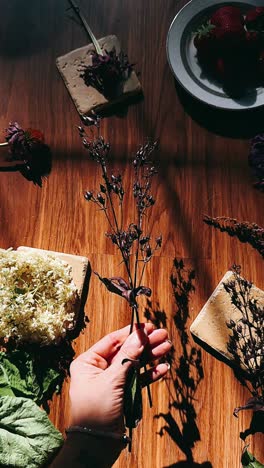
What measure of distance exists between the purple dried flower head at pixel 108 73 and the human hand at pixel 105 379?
0.64 m

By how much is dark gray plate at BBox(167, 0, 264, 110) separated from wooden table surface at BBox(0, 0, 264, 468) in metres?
0.06

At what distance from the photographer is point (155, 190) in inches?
53.2

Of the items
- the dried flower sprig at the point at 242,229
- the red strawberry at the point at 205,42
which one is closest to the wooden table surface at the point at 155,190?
the dried flower sprig at the point at 242,229

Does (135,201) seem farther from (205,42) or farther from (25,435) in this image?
(25,435)

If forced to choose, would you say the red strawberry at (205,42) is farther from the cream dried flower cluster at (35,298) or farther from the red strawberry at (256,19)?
the cream dried flower cluster at (35,298)

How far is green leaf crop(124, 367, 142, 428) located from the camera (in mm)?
1065

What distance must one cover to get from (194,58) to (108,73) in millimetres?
229

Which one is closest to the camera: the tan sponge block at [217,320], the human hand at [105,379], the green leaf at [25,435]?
the human hand at [105,379]

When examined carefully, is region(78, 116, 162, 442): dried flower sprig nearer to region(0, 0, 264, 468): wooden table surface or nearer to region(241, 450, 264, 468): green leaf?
region(0, 0, 264, 468): wooden table surface

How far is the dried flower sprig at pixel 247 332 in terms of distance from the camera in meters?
1.21

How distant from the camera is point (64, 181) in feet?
4.53

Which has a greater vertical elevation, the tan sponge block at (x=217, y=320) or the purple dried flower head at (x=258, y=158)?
the purple dried flower head at (x=258, y=158)

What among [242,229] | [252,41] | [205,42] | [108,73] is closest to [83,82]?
[108,73]

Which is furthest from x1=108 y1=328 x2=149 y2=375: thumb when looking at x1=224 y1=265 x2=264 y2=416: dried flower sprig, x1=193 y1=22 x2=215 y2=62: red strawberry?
x1=193 y1=22 x2=215 y2=62: red strawberry
